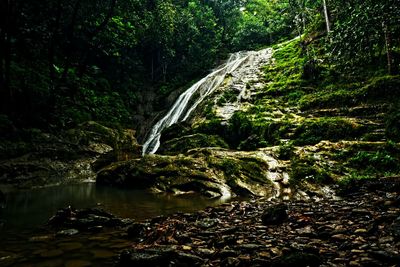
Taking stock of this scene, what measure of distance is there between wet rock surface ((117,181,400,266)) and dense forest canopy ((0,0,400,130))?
687 centimetres

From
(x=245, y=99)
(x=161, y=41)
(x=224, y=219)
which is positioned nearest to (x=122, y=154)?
(x=245, y=99)

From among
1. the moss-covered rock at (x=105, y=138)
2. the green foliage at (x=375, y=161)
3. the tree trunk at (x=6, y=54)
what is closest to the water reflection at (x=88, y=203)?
the moss-covered rock at (x=105, y=138)

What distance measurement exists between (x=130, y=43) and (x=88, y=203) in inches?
836

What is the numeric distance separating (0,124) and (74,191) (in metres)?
5.79

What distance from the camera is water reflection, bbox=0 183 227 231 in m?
6.88

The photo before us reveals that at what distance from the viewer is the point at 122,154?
15.9 metres

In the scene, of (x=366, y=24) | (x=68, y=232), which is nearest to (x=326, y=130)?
(x=366, y=24)

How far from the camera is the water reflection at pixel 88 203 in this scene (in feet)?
22.6

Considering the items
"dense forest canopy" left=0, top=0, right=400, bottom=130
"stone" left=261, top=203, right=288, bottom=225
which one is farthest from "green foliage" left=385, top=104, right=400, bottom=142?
"stone" left=261, top=203, right=288, bottom=225

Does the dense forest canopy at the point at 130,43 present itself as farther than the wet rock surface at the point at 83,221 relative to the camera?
Yes

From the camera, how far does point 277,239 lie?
4.23m

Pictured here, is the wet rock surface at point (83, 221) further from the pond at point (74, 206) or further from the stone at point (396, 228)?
the stone at point (396, 228)

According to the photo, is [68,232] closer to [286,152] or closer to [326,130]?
[286,152]

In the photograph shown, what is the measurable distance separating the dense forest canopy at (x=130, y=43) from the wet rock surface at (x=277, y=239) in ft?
22.5
